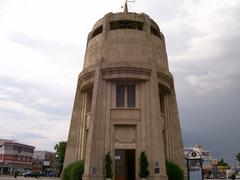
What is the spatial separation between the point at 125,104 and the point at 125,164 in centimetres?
608

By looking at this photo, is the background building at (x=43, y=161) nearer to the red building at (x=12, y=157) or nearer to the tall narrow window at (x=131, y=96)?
the red building at (x=12, y=157)

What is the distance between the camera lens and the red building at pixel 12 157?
83.9 meters

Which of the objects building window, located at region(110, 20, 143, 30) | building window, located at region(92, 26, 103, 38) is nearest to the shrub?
building window, located at region(110, 20, 143, 30)

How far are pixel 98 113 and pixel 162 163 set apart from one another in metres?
7.42

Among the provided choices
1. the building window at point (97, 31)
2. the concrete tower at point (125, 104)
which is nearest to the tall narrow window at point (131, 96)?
the concrete tower at point (125, 104)

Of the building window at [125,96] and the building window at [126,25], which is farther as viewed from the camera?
Answer: the building window at [126,25]

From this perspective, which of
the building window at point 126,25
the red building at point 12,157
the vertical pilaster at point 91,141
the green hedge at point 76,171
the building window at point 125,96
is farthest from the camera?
the red building at point 12,157

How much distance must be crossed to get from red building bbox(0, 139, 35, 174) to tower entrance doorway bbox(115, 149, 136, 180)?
62884mm

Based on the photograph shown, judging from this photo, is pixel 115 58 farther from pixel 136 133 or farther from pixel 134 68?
pixel 136 133

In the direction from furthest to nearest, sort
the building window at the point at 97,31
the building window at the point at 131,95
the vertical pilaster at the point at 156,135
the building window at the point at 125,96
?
the building window at the point at 97,31 < the building window at the point at 131,95 < the building window at the point at 125,96 < the vertical pilaster at the point at 156,135

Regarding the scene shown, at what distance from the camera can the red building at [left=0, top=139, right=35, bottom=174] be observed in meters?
83.9

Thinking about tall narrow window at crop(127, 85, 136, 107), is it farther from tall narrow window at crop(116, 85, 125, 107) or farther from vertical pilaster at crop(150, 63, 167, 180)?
vertical pilaster at crop(150, 63, 167, 180)

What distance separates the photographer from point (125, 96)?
3022 centimetres

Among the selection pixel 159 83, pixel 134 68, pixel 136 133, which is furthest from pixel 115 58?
pixel 136 133
